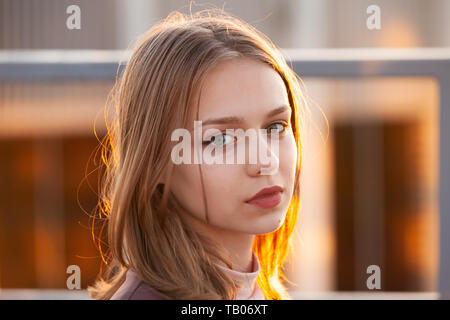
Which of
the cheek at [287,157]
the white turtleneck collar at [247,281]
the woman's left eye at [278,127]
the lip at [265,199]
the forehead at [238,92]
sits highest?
the forehead at [238,92]

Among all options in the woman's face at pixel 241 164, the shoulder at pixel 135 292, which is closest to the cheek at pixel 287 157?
the woman's face at pixel 241 164

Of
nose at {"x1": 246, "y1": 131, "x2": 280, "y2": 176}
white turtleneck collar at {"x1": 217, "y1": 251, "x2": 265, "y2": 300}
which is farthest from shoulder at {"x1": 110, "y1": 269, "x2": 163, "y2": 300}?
nose at {"x1": 246, "y1": 131, "x2": 280, "y2": 176}

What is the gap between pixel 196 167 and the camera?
2.22 ft

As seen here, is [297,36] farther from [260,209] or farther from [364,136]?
[260,209]

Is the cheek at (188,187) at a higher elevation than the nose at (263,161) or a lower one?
lower

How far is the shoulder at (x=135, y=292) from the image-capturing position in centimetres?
68

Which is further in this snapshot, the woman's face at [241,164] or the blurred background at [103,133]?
the blurred background at [103,133]

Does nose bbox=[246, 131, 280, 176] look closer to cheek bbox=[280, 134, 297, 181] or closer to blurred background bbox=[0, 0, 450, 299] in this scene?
cheek bbox=[280, 134, 297, 181]

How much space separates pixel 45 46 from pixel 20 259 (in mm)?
455

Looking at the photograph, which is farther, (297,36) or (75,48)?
(297,36)

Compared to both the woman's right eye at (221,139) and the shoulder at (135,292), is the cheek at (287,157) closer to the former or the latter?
the woman's right eye at (221,139)

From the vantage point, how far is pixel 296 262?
1.34 meters
